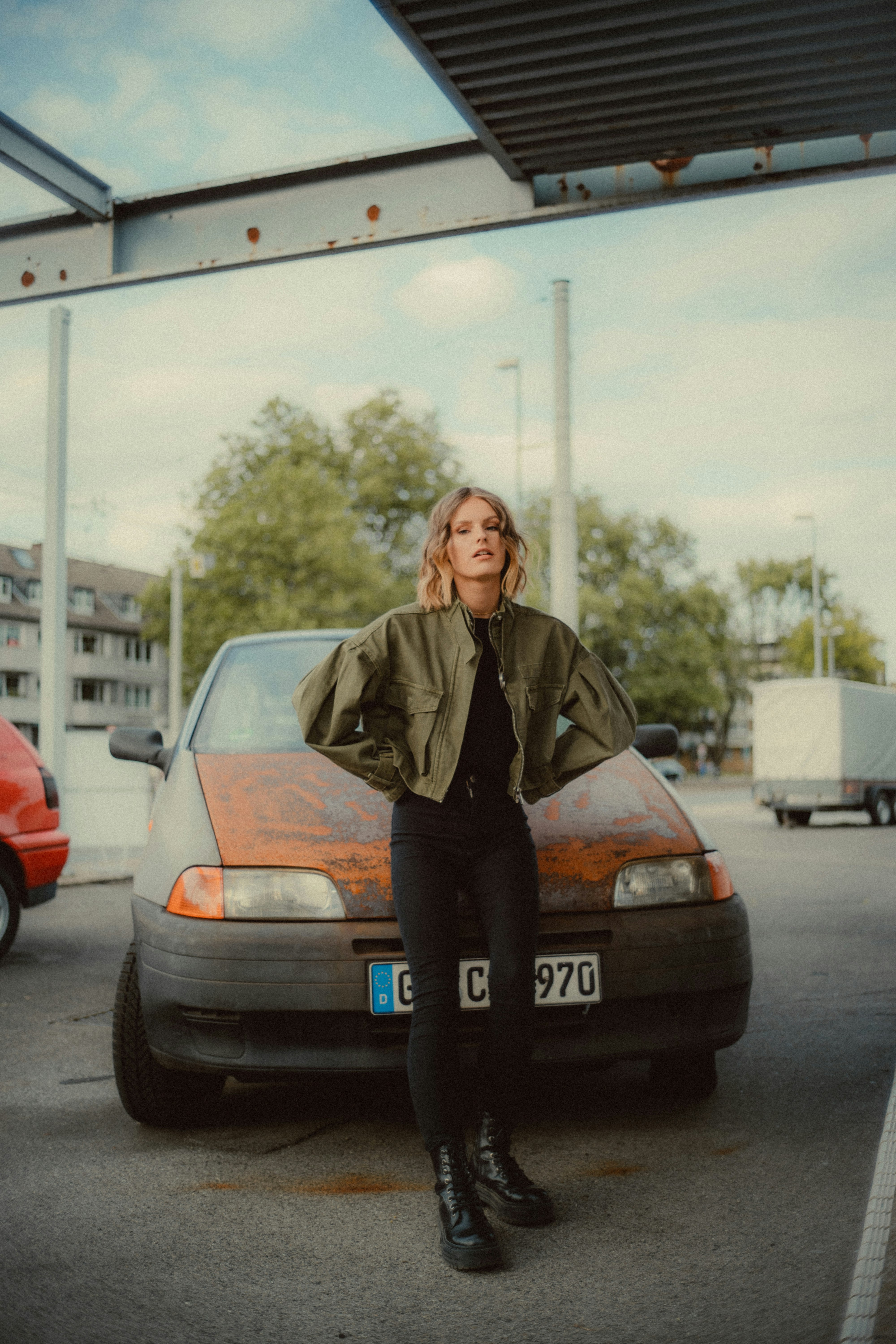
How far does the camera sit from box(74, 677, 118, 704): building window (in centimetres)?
7288

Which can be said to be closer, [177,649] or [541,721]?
[541,721]

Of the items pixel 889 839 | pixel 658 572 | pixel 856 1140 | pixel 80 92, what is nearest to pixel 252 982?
pixel 856 1140

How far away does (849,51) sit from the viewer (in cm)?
539

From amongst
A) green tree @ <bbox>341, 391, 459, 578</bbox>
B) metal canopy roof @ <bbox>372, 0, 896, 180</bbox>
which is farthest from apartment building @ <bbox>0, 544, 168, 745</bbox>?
metal canopy roof @ <bbox>372, 0, 896, 180</bbox>

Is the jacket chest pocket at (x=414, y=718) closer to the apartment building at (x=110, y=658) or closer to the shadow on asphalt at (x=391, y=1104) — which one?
the shadow on asphalt at (x=391, y=1104)

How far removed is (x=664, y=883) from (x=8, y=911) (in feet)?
15.7

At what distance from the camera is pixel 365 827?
3.86 meters

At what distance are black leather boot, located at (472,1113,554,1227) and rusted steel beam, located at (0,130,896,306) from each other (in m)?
4.67

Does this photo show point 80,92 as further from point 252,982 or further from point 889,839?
point 889,839

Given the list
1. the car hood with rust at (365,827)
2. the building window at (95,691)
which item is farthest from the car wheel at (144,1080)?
the building window at (95,691)

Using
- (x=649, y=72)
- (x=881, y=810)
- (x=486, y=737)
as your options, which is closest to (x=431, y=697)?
(x=486, y=737)

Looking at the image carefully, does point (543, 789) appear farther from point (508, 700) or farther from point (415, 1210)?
point (415, 1210)

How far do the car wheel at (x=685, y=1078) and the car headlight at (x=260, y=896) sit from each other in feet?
4.24

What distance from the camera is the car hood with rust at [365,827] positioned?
3.68m
